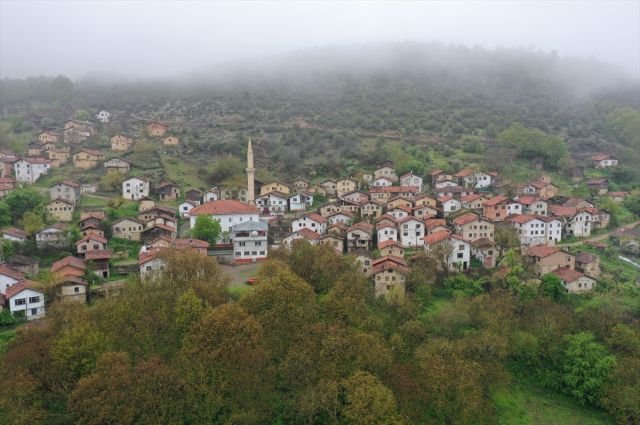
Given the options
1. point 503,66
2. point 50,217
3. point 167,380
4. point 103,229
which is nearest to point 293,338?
point 167,380

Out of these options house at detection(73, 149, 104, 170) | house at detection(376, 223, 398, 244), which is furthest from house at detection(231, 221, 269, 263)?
house at detection(73, 149, 104, 170)

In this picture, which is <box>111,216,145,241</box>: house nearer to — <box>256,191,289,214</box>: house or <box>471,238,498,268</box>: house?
<box>256,191,289,214</box>: house

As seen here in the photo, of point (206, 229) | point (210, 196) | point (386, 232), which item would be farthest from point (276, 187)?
point (386, 232)

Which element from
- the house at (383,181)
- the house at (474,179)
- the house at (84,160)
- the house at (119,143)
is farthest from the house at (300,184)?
the house at (119,143)

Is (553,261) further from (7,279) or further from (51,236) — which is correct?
(51,236)

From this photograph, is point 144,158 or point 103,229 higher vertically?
point 144,158

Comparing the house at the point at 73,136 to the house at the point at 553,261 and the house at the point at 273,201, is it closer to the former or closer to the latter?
the house at the point at 273,201

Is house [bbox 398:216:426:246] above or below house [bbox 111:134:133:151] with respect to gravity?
below

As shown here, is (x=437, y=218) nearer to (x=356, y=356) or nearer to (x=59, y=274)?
(x=356, y=356)
